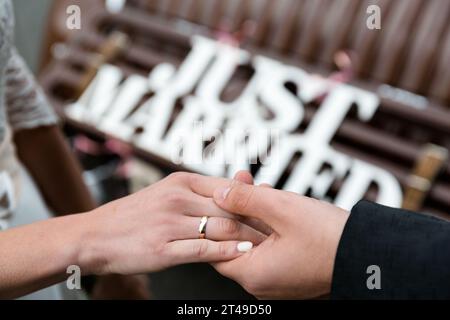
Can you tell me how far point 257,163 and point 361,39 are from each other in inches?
20.3

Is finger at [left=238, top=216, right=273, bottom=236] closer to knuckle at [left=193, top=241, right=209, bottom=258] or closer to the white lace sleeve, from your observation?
knuckle at [left=193, top=241, right=209, bottom=258]

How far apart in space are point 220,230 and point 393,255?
0.22 meters

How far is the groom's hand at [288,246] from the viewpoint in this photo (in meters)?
0.67

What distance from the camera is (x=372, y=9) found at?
69.2 inches

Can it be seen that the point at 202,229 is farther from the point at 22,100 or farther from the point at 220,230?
the point at 22,100

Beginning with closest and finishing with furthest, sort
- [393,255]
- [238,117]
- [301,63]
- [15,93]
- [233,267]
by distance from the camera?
[393,255] → [233,267] → [15,93] → [238,117] → [301,63]

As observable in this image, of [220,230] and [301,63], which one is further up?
[301,63]

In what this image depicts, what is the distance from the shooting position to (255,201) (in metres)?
0.72

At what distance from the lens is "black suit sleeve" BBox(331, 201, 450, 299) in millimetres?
614
